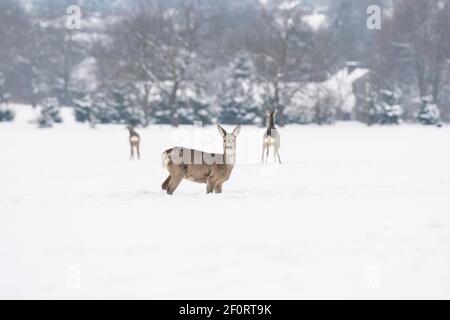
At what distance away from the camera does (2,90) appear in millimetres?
59969

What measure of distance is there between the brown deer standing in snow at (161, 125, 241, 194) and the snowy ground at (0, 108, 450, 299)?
278mm

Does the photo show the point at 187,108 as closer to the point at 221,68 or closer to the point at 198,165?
the point at 221,68

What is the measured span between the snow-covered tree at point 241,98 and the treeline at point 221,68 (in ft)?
0.31

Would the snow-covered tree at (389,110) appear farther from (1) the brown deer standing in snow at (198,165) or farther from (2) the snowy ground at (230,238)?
(1) the brown deer standing in snow at (198,165)

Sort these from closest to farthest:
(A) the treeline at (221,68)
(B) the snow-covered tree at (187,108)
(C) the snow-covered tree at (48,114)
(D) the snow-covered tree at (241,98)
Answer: (C) the snow-covered tree at (48,114), (B) the snow-covered tree at (187,108), (D) the snow-covered tree at (241,98), (A) the treeline at (221,68)

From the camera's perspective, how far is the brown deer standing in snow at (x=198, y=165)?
1162cm

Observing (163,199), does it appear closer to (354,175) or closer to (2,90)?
(354,175)

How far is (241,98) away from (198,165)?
4005cm

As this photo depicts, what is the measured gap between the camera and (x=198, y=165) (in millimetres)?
11711

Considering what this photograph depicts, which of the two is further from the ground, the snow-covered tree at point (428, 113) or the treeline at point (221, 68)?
the treeline at point (221, 68)

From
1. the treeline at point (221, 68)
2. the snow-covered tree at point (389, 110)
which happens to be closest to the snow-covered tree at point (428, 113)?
the treeline at point (221, 68)

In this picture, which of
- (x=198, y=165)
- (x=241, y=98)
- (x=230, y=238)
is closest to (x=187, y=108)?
(x=241, y=98)

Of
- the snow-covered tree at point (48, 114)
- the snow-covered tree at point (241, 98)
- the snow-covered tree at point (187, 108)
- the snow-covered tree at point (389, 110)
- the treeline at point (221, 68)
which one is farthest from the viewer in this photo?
the snow-covered tree at point (389, 110)
